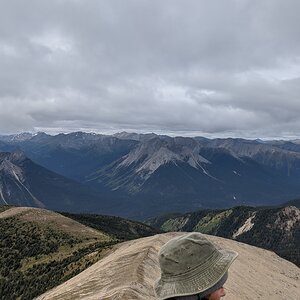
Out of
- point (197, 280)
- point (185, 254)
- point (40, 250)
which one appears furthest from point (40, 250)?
point (197, 280)

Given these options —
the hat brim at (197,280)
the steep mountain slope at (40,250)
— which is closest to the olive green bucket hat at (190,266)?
the hat brim at (197,280)

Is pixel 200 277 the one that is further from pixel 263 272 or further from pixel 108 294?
pixel 263 272

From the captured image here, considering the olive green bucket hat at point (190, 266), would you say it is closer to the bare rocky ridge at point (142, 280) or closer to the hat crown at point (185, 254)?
the hat crown at point (185, 254)

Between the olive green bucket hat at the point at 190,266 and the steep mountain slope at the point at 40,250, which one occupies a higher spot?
the olive green bucket hat at the point at 190,266

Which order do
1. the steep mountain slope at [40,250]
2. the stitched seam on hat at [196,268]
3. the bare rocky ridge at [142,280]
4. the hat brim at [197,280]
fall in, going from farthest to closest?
1. the steep mountain slope at [40,250]
2. the bare rocky ridge at [142,280]
3. the stitched seam on hat at [196,268]
4. the hat brim at [197,280]

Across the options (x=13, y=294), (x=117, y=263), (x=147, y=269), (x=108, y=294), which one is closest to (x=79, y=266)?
(x=13, y=294)

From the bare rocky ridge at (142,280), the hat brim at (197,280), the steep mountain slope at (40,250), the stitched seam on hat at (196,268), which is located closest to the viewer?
the hat brim at (197,280)

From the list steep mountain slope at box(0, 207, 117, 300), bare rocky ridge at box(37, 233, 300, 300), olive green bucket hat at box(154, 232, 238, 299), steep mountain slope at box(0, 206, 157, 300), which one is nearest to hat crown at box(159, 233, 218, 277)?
olive green bucket hat at box(154, 232, 238, 299)

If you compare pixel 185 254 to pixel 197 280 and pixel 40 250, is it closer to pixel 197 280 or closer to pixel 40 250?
pixel 197 280
